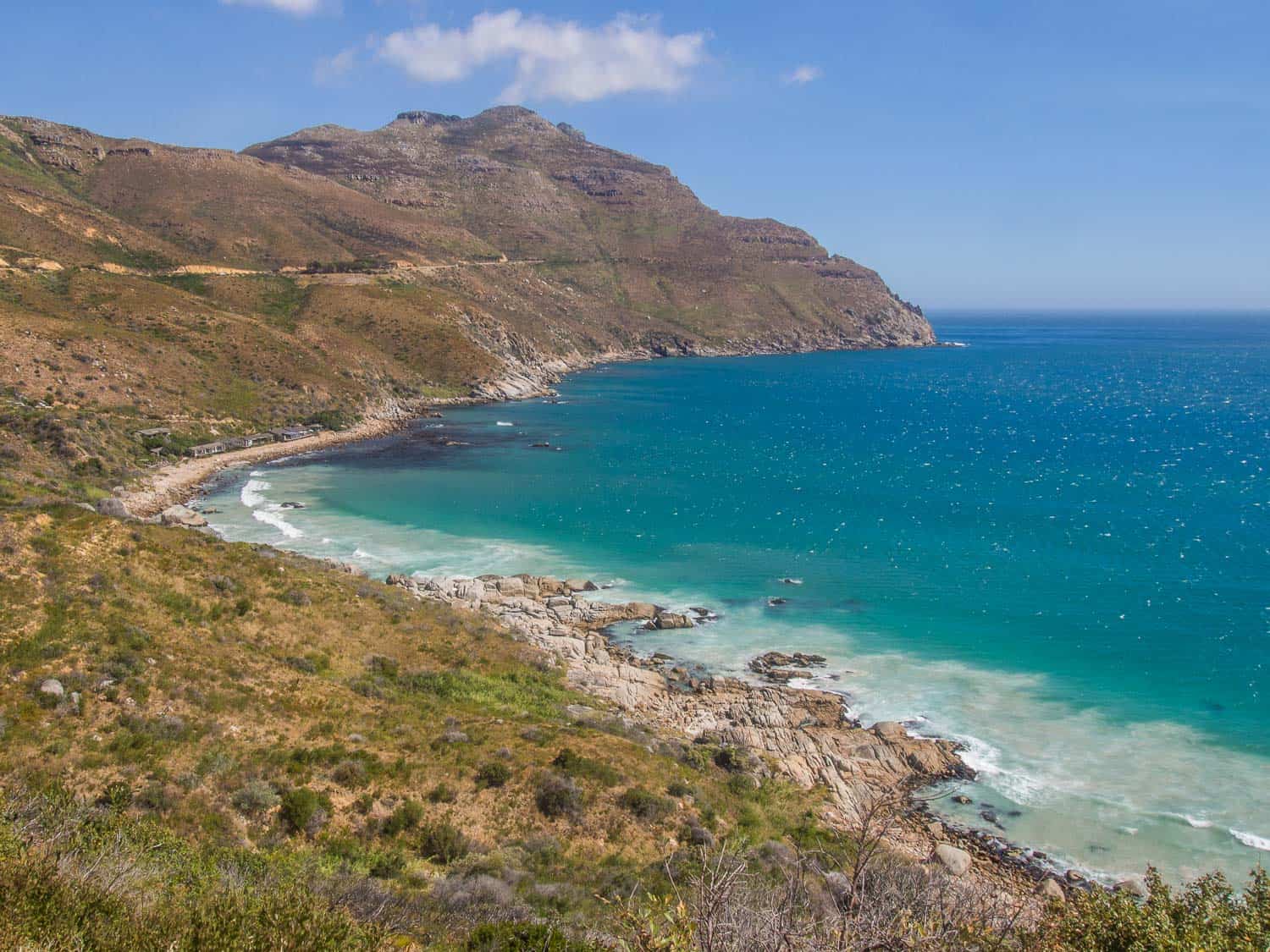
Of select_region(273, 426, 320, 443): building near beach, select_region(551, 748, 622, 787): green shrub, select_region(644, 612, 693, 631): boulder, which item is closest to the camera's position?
select_region(551, 748, 622, 787): green shrub

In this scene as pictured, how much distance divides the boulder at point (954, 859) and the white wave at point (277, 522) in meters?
44.3

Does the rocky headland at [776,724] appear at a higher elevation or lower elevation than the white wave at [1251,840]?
higher

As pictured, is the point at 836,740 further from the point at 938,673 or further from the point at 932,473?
the point at 932,473

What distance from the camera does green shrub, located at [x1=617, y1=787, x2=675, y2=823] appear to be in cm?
2181

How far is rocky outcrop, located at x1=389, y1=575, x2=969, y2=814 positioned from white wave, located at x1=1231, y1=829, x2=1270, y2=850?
8021mm

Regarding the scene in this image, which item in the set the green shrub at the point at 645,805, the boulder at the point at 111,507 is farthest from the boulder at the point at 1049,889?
the boulder at the point at 111,507

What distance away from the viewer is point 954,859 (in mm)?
22750

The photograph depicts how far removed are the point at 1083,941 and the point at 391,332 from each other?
390 ft

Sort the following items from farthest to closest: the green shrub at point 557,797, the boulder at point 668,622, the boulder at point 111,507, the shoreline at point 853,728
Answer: the boulder at point 111,507 < the boulder at point 668,622 < the shoreline at point 853,728 < the green shrub at point 557,797

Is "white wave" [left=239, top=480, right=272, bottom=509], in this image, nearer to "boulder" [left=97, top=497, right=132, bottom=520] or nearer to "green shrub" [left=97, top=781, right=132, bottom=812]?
"boulder" [left=97, top=497, right=132, bottom=520]

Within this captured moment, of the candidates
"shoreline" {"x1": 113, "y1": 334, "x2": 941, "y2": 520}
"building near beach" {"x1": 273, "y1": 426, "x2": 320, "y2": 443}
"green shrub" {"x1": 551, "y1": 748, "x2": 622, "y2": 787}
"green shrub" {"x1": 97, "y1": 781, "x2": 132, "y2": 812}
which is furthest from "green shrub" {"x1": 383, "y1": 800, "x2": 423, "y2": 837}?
"building near beach" {"x1": 273, "y1": 426, "x2": 320, "y2": 443}

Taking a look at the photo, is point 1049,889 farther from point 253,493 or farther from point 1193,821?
point 253,493

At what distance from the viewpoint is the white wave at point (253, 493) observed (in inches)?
2411

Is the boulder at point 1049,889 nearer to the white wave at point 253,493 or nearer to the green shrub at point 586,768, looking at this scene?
the green shrub at point 586,768
